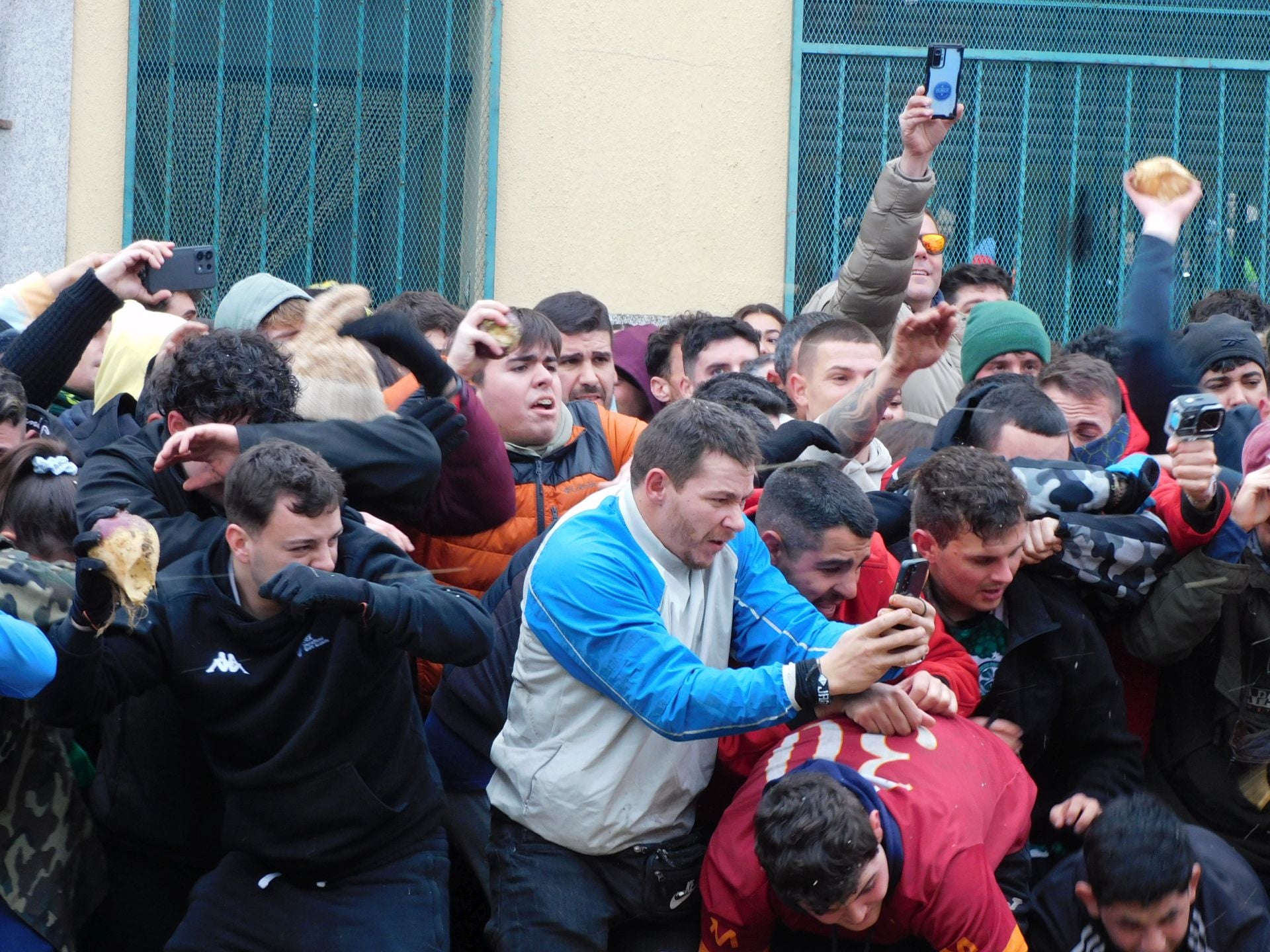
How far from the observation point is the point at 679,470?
338 cm

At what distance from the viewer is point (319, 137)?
744cm

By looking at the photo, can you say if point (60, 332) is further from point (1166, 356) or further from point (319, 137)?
point (319, 137)

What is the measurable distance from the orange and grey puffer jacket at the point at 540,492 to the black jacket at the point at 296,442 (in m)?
0.30

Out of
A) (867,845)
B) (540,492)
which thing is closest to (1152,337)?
(540,492)

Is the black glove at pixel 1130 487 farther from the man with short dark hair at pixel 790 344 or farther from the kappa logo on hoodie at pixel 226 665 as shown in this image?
the kappa logo on hoodie at pixel 226 665

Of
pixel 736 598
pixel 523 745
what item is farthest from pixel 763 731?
pixel 523 745

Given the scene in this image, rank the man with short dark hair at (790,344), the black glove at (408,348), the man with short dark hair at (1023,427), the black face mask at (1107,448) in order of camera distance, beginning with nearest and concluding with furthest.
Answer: the black glove at (408,348)
the man with short dark hair at (1023,427)
the black face mask at (1107,448)
the man with short dark hair at (790,344)

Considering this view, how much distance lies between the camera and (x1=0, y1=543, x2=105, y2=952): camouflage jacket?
11.0ft

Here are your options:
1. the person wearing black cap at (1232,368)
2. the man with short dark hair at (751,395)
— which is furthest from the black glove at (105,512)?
the person wearing black cap at (1232,368)

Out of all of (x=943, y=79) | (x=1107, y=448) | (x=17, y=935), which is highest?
(x=943, y=79)

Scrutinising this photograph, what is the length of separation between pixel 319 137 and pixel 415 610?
4.78 m

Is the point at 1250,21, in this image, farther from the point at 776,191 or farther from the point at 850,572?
the point at 850,572

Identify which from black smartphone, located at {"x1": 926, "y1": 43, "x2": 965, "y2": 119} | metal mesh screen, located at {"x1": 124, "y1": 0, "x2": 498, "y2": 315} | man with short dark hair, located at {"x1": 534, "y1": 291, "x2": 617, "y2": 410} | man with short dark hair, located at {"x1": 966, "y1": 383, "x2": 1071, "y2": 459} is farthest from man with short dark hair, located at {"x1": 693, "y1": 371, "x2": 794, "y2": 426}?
metal mesh screen, located at {"x1": 124, "y1": 0, "x2": 498, "y2": 315}

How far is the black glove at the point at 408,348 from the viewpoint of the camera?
373 centimetres
